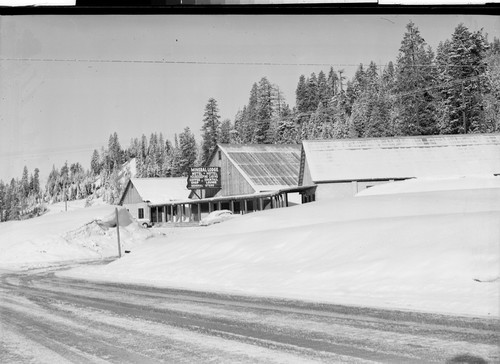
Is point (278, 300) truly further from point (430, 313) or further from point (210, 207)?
point (210, 207)

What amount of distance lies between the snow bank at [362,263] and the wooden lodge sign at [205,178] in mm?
27930

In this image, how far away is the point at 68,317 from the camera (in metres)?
9.34

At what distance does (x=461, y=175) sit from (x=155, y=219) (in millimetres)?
39926

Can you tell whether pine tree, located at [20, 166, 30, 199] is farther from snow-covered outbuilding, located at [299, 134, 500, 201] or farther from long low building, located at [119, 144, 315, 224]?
long low building, located at [119, 144, 315, 224]

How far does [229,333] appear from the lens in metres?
7.44

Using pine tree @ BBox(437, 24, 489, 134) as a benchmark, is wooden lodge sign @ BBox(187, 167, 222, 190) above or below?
below

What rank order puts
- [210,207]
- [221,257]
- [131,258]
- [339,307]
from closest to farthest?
[339,307] < [221,257] < [131,258] < [210,207]

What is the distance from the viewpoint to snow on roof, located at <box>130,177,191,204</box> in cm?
5569

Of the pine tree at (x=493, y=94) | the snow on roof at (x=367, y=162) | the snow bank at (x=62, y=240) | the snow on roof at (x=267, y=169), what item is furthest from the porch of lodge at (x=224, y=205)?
the pine tree at (x=493, y=94)

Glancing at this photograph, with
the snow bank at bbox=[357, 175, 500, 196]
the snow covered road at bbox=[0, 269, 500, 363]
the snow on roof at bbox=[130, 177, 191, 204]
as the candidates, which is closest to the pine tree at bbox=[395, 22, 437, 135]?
the snow covered road at bbox=[0, 269, 500, 363]

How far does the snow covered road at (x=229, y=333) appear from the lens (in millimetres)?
5992

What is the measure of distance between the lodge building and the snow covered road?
530 inches

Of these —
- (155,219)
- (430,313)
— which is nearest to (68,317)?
(430,313)

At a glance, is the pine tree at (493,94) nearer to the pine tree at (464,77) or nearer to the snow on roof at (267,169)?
the pine tree at (464,77)
